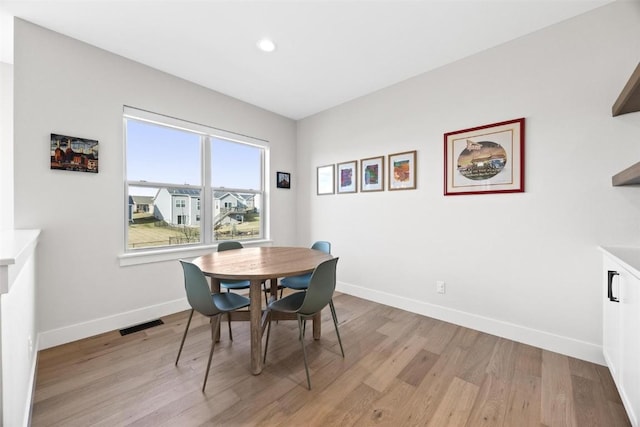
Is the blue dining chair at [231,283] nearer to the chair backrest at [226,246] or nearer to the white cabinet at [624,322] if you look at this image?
the chair backrest at [226,246]

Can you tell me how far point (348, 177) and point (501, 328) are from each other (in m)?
2.43

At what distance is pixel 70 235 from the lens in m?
2.32

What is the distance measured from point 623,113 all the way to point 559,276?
132cm

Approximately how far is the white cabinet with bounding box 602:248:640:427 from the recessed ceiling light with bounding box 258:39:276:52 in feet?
9.83

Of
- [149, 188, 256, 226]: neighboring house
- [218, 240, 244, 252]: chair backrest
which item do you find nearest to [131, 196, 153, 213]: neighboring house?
[149, 188, 256, 226]: neighboring house

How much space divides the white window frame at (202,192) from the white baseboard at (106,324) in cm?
53

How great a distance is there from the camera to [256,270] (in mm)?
1836

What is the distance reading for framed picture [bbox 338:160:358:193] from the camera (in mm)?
3574

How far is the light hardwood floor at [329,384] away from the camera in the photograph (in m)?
1.48

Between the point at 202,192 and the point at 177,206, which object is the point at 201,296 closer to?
the point at 177,206

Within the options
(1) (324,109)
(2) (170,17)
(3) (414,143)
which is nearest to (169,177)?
(2) (170,17)

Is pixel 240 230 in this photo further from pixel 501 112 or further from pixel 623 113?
pixel 623 113

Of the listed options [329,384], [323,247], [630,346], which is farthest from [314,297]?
[630,346]

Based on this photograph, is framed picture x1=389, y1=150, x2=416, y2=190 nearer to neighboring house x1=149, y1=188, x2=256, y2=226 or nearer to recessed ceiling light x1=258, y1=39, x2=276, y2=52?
recessed ceiling light x1=258, y1=39, x2=276, y2=52
